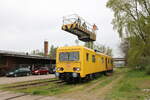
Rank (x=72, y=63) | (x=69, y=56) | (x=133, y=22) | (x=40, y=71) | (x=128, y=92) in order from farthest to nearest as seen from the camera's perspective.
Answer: (x=40, y=71) → (x=133, y=22) → (x=69, y=56) → (x=72, y=63) → (x=128, y=92)

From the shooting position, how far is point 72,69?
16.6 metres

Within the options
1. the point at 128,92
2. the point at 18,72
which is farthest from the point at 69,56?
the point at 18,72

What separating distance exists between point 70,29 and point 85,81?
5.71 meters

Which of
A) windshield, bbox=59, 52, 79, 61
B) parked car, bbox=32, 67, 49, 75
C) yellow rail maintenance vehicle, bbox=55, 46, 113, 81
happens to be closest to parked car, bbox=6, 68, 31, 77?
parked car, bbox=32, 67, 49, 75

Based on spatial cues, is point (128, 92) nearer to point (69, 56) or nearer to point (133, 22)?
point (69, 56)

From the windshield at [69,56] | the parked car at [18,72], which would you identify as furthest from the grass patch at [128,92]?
the parked car at [18,72]

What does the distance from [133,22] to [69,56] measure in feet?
36.2

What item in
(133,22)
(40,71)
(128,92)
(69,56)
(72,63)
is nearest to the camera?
(128,92)

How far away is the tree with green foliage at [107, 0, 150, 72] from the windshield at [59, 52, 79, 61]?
9897mm

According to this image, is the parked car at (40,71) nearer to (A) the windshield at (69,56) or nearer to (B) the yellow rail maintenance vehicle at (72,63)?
(B) the yellow rail maintenance vehicle at (72,63)

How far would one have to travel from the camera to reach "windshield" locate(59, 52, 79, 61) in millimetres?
16828

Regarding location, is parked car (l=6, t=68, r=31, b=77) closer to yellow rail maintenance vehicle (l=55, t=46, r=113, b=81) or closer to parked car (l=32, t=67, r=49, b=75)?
parked car (l=32, t=67, r=49, b=75)

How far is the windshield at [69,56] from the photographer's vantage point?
16828mm

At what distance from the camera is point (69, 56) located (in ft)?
56.3
